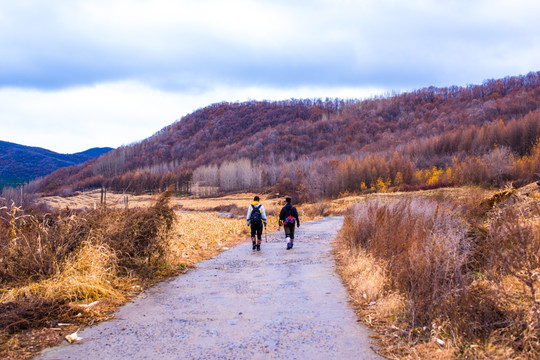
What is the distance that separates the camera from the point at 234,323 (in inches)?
247

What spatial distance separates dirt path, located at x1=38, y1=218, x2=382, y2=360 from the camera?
5129mm

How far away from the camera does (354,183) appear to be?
101 m

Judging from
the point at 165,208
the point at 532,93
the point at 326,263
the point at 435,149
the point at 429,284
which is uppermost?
the point at 532,93

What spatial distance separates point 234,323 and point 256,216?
8955 millimetres

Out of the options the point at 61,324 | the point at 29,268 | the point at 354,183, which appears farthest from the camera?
the point at 354,183

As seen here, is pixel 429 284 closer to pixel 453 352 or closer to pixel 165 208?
pixel 453 352

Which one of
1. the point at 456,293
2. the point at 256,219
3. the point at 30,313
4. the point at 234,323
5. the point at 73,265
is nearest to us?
the point at 456,293

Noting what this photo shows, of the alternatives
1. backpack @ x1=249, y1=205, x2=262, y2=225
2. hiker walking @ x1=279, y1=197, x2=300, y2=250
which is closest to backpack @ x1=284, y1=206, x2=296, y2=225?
hiker walking @ x1=279, y1=197, x2=300, y2=250

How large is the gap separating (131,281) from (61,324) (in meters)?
3.01

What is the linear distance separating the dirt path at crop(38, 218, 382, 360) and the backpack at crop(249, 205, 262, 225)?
15.6ft

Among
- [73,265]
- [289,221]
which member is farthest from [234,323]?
[289,221]

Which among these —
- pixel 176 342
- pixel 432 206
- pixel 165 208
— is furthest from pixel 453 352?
pixel 165 208

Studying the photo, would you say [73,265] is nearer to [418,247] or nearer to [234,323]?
[234,323]

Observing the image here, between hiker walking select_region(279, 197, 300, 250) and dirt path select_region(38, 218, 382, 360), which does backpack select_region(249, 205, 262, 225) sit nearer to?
hiker walking select_region(279, 197, 300, 250)
